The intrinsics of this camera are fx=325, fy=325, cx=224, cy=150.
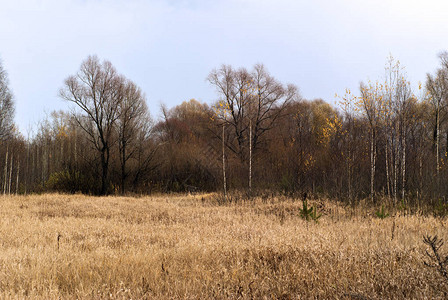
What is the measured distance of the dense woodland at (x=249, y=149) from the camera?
1288 cm

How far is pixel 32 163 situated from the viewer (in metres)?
28.5

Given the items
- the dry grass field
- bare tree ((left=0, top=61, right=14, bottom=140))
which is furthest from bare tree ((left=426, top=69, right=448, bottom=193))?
bare tree ((left=0, top=61, right=14, bottom=140))

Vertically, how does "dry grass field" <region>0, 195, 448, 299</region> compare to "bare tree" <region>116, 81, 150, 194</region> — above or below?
below

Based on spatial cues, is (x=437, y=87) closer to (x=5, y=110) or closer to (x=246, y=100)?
(x=246, y=100)

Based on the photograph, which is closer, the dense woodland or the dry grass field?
the dry grass field

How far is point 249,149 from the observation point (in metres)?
16.1

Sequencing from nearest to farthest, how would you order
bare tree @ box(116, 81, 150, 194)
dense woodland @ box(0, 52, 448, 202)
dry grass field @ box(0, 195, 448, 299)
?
dry grass field @ box(0, 195, 448, 299) < dense woodland @ box(0, 52, 448, 202) < bare tree @ box(116, 81, 150, 194)

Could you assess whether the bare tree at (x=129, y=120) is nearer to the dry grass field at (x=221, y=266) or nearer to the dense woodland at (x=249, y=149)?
the dense woodland at (x=249, y=149)

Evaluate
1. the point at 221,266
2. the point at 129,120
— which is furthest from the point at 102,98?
the point at 221,266

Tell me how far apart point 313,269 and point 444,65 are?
30382mm

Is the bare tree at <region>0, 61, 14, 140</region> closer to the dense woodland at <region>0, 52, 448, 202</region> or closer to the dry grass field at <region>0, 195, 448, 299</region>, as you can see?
the dense woodland at <region>0, 52, 448, 202</region>

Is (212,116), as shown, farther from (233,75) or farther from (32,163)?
(32,163)

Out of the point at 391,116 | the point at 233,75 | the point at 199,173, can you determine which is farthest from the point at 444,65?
the point at 199,173

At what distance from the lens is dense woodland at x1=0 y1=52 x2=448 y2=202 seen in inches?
507
